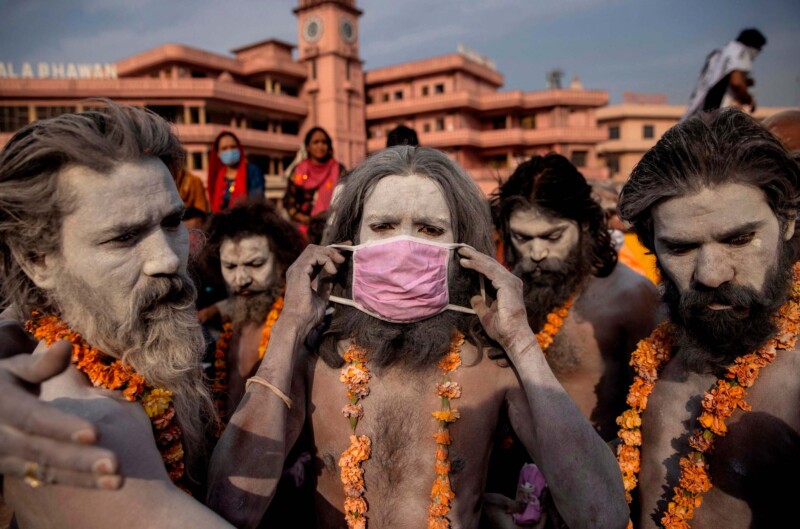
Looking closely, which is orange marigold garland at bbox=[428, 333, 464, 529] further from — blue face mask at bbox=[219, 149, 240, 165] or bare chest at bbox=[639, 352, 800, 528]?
blue face mask at bbox=[219, 149, 240, 165]

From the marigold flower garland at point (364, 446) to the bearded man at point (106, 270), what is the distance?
2.43 ft

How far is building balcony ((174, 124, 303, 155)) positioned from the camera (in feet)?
91.5

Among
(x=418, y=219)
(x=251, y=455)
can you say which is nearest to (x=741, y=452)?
(x=418, y=219)

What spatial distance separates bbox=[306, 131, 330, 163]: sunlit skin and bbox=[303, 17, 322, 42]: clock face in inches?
1182

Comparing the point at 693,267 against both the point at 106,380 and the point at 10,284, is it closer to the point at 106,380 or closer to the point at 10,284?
the point at 106,380

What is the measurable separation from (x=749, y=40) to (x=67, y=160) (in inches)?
252

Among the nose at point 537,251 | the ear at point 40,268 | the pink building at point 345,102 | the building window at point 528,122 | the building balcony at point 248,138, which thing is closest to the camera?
the ear at point 40,268

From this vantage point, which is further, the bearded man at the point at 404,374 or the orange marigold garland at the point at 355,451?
the orange marigold garland at the point at 355,451

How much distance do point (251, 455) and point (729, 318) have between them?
6.94ft

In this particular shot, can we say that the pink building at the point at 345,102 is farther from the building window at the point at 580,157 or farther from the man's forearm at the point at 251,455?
the man's forearm at the point at 251,455

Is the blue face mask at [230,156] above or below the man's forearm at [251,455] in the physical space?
above

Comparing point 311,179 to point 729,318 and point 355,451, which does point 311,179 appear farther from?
point 729,318

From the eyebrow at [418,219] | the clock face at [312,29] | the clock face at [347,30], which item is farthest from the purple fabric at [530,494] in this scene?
the clock face at [312,29]

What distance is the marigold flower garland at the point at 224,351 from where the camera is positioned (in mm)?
4191
